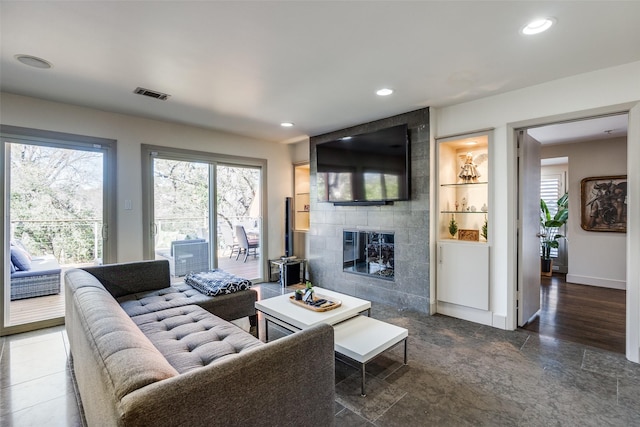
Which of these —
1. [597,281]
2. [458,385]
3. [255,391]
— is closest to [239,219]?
[458,385]

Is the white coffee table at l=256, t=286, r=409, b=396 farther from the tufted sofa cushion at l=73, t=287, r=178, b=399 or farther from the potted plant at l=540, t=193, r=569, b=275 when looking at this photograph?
the potted plant at l=540, t=193, r=569, b=275

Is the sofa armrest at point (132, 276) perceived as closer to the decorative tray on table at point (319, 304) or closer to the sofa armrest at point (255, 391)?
the decorative tray on table at point (319, 304)

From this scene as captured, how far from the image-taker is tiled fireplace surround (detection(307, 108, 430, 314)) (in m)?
3.57

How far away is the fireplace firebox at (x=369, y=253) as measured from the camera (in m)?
4.05


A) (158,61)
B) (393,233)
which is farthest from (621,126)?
(158,61)

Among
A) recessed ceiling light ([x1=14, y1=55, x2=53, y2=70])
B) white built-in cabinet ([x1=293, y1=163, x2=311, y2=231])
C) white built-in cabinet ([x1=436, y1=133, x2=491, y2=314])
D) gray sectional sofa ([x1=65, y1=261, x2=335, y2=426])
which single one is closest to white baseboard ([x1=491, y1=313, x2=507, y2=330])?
white built-in cabinet ([x1=436, y1=133, x2=491, y2=314])

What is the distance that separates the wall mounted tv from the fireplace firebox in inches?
19.7

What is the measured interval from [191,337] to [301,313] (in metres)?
0.89

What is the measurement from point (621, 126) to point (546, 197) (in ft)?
6.90

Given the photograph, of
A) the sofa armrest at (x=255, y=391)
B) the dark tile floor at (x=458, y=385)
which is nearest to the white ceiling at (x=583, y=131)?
the dark tile floor at (x=458, y=385)

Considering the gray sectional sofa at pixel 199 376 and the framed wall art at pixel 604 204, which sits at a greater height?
the framed wall art at pixel 604 204

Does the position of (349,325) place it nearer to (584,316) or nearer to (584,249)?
(584,316)

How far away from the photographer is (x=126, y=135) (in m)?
3.71

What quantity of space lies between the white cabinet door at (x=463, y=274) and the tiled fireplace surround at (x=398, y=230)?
0.62ft
